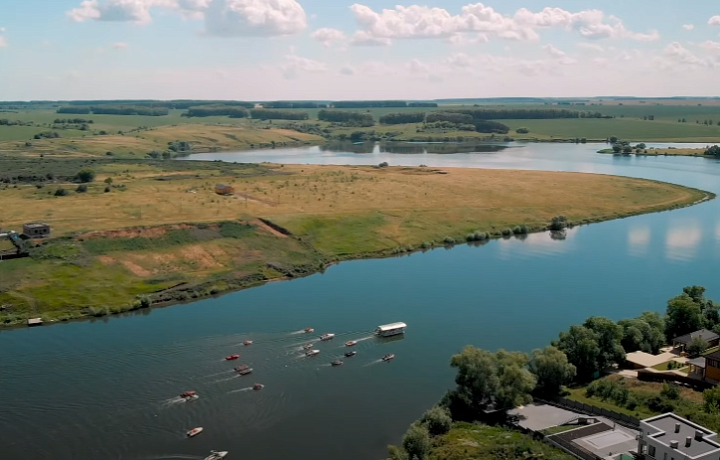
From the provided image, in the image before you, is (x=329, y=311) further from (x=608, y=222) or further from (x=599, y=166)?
(x=599, y=166)

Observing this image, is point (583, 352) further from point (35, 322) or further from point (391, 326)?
point (35, 322)

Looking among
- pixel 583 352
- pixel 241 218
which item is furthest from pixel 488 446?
pixel 241 218

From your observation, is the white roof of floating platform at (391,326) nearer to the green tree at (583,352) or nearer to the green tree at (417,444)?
the green tree at (583,352)

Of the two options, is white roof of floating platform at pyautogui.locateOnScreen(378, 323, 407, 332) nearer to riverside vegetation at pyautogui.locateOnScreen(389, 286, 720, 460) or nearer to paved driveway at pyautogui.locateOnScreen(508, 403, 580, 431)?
riverside vegetation at pyautogui.locateOnScreen(389, 286, 720, 460)

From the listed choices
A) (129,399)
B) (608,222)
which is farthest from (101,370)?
(608,222)

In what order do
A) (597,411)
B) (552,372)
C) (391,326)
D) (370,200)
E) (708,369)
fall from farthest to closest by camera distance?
1. (370,200)
2. (391,326)
3. (708,369)
4. (552,372)
5. (597,411)

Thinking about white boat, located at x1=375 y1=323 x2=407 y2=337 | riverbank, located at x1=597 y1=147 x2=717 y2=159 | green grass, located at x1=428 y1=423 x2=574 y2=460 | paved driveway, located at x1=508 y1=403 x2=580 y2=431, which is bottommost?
green grass, located at x1=428 y1=423 x2=574 y2=460

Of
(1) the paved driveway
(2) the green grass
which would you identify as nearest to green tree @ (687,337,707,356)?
(1) the paved driveway
